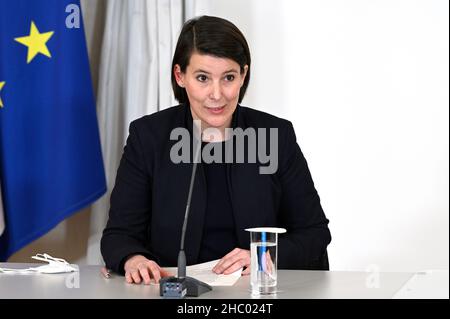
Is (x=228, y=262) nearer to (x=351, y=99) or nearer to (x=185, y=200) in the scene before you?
(x=185, y=200)

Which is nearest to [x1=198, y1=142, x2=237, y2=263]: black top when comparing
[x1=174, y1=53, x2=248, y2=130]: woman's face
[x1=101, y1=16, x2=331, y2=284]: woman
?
[x1=101, y1=16, x2=331, y2=284]: woman

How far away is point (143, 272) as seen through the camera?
198 cm

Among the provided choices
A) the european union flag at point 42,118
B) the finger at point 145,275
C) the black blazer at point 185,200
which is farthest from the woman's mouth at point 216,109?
the european union flag at point 42,118

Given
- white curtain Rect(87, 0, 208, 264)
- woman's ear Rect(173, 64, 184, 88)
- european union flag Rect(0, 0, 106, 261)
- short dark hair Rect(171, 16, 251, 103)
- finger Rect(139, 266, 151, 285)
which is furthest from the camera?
white curtain Rect(87, 0, 208, 264)

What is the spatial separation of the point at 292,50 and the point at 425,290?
122 cm

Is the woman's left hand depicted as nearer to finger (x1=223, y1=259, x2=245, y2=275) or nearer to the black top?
finger (x1=223, y1=259, x2=245, y2=275)

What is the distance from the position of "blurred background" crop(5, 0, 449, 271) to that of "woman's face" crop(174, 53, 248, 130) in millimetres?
1111

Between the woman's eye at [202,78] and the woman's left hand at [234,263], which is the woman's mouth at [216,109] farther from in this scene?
the woman's left hand at [234,263]

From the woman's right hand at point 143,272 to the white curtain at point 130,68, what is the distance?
145 cm

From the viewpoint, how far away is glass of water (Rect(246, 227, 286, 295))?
6.06 feet

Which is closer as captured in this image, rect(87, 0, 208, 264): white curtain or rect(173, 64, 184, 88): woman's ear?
rect(173, 64, 184, 88): woman's ear
